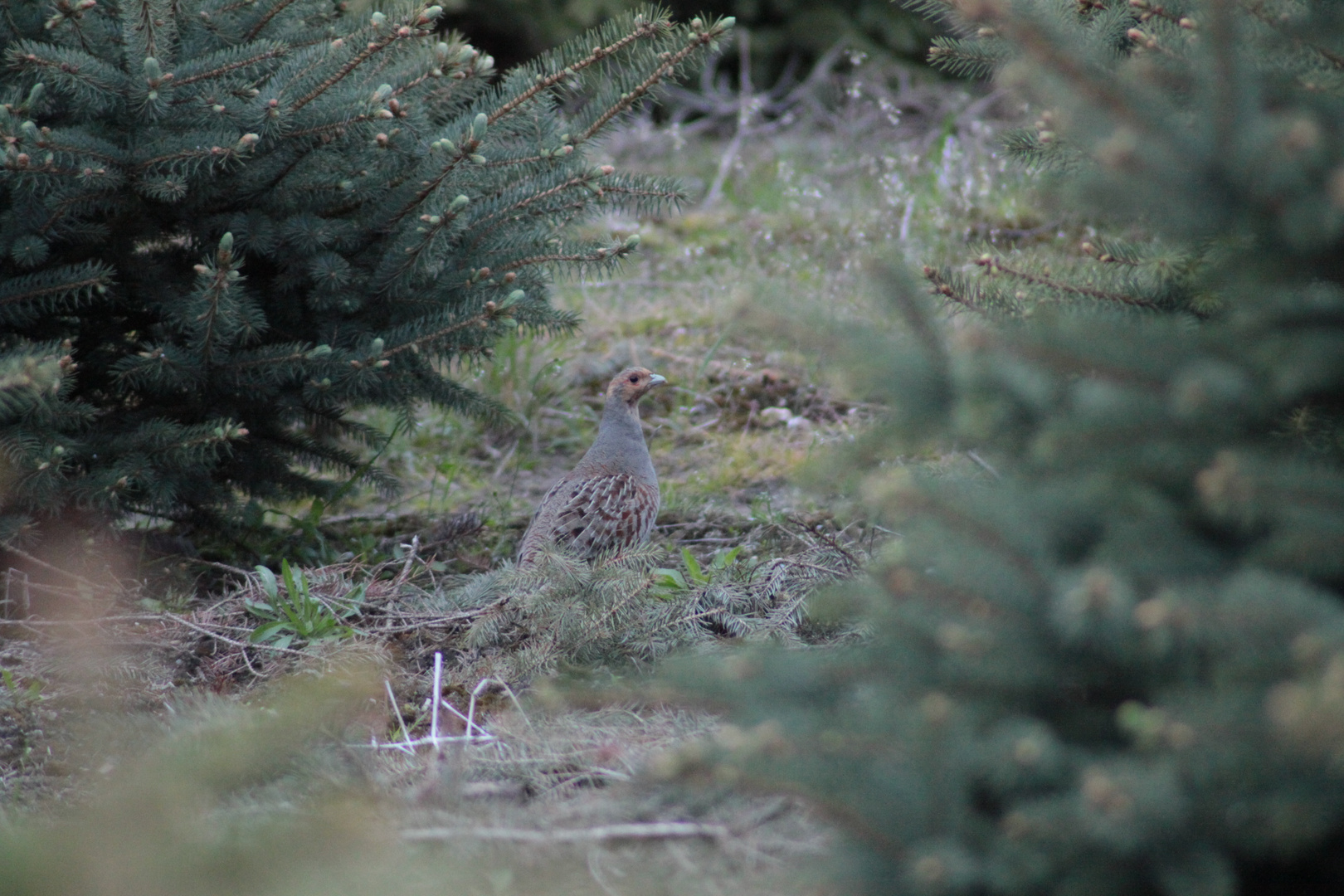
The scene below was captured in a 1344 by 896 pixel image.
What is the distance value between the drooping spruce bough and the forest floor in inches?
17.6

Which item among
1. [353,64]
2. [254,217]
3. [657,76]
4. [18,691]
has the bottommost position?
[18,691]

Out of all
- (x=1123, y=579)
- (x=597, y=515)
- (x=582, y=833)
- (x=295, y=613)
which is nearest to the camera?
(x=1123, y=579)

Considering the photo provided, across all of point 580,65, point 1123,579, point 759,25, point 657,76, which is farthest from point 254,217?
point 759,25

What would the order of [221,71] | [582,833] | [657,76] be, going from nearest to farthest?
[582,833] < [221,71] < [657,76]

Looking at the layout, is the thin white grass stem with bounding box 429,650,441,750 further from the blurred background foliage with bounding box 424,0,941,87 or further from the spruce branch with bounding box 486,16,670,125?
the blurred background foliage with bounding box 424,0,941,87

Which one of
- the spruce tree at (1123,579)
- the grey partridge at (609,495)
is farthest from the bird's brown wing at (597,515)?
the spruce tree at (1123,579)

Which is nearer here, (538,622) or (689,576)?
(538,622)

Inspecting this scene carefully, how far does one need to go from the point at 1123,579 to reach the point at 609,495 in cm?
317

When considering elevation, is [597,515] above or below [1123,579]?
below

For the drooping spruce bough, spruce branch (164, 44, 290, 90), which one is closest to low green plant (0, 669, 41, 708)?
the drooping spruce bough

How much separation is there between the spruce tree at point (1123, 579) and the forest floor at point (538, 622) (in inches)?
8.4

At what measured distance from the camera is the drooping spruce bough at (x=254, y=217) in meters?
3.46

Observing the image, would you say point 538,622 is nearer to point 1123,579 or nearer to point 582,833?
point 582,833

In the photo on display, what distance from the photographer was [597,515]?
445cm
